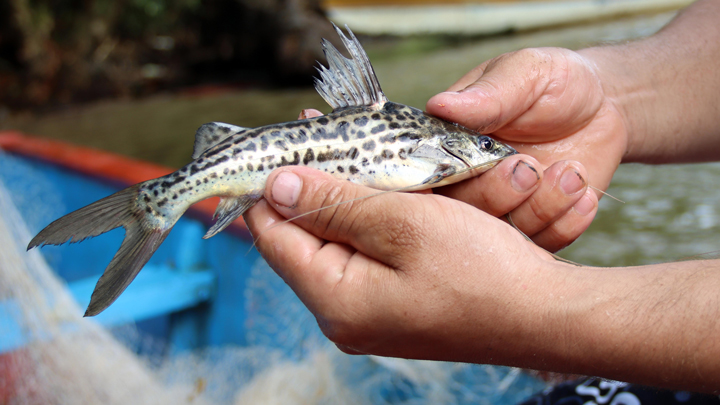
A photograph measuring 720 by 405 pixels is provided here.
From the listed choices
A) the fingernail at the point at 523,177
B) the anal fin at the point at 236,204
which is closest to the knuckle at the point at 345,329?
the anal fin at the point at 236,204

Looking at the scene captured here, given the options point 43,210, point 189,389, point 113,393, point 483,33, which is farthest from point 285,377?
point 483,33

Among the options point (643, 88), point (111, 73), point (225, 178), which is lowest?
point (111, 73)

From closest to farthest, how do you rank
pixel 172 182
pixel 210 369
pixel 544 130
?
pixel 172 182
pixel 544 130
pixel 210 369

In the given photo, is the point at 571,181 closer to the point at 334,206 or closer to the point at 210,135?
the point at 334,206

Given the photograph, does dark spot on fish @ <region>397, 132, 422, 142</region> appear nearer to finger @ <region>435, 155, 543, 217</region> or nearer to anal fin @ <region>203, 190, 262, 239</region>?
finger @ <region>435, 155, 543, 217</region>

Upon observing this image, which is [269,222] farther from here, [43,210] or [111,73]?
[111,73]

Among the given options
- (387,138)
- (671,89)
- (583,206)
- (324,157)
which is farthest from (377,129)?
(671,89)

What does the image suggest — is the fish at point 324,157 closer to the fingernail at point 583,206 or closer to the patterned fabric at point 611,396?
the fingernail at point 583,206
